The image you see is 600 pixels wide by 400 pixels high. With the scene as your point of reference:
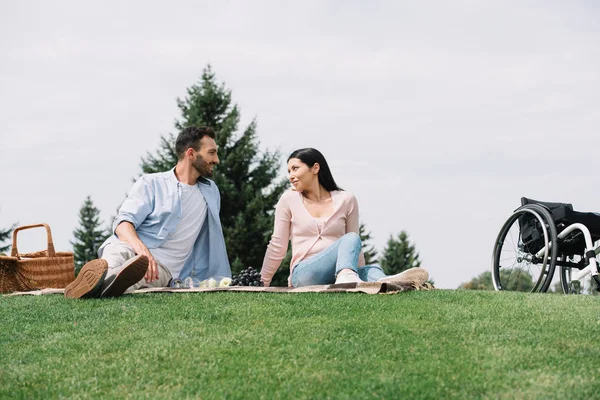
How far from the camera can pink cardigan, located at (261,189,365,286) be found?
6.36 meters

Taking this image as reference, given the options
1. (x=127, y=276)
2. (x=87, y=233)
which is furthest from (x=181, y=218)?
(x=87, y=233)

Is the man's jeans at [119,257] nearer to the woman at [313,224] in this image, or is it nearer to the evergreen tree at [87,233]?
the woman at [313,224]

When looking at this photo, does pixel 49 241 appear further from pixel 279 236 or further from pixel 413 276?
pixel 413 276

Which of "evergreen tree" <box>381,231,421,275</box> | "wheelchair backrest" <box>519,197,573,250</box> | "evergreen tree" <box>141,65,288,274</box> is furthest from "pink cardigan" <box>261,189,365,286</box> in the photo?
"evergreen tree" <box>381,231,421,275</box>

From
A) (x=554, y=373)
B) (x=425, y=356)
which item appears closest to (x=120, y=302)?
(x=425, y=356)

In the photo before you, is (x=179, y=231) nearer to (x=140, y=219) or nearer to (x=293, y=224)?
(x=140, y=219)

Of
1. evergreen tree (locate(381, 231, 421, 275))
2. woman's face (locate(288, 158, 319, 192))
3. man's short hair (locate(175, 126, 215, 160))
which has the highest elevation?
man's short hair (locate(175, 126, 215, 160))

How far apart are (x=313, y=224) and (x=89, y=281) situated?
76.7 inches

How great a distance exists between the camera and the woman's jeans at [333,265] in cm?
598

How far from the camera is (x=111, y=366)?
3.77 metres

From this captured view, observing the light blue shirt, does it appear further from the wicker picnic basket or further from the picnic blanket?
the wicker picnic basket

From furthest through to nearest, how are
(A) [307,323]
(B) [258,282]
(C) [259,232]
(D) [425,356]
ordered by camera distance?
(C) [259,232] → (B) [258,282] → (A) [307,323] → (D) [425,356]

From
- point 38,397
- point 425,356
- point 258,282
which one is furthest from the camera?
point 258,282

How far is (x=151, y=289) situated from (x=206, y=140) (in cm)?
161
